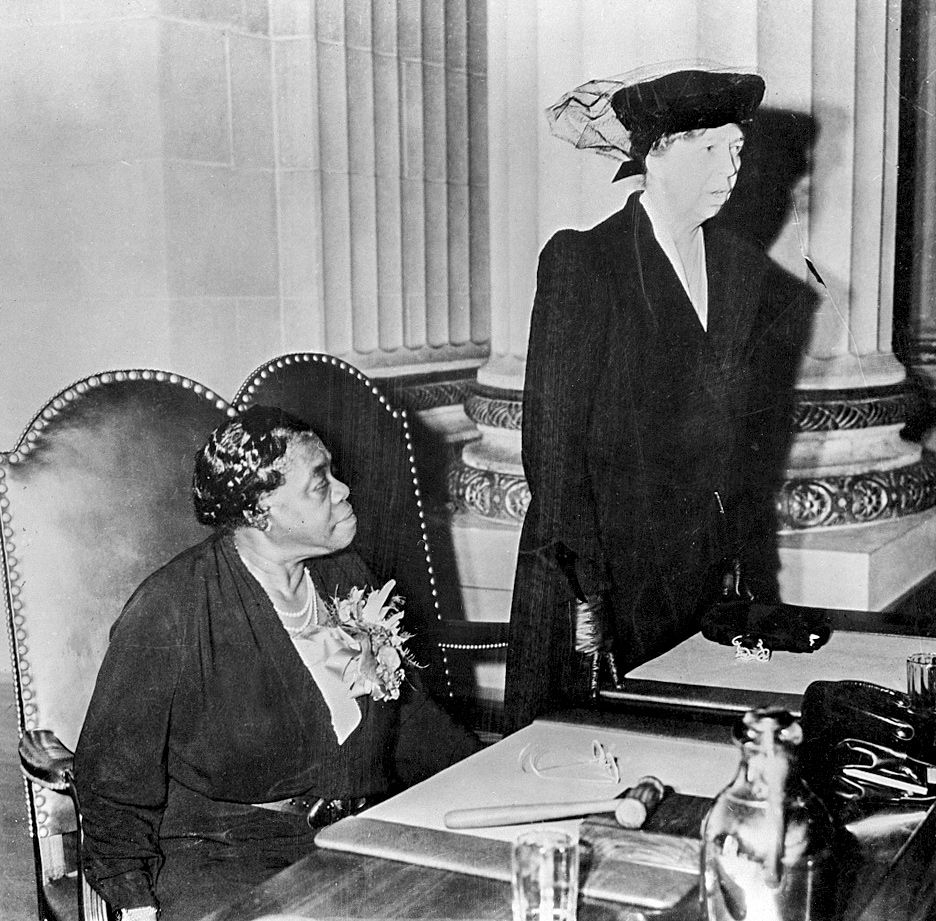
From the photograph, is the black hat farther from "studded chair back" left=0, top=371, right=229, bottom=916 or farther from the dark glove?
"studded chair back" left=0, top=371, right=229, bottom=916

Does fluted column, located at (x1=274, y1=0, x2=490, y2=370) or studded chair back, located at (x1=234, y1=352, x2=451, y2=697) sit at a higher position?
fluted column, located at (x1=274, y1=0, x2=490, y2=370)

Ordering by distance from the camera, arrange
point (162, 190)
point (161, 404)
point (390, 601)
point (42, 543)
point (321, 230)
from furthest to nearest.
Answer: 1. point (321, 230)
2. point (162, 190)
3. point (390, 601)
4. point (161, 404)
5. point (42, 543)

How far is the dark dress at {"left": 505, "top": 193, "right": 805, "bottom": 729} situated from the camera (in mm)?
2312

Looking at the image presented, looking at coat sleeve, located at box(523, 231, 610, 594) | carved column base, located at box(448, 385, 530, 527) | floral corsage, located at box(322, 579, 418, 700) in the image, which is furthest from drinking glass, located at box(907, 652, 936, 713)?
carved column base, located at box(448, 385, 530, 527)

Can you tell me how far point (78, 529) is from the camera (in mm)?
1595

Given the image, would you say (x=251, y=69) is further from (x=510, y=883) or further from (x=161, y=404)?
(x=510, y=883)

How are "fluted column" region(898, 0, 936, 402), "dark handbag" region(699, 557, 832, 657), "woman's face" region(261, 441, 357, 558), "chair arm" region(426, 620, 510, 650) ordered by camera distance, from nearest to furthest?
1. "woman's face" region(261, 441, 357, 558)
2. "dark handbag" region(699, 557, 832, 657)
3. "chair arm" region(426, 620, 510, 650)
4. "fluted column" region(898, 0, 936, 402)

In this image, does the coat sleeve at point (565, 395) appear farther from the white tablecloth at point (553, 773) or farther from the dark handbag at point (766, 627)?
the white tablecloth at point (553, 773)

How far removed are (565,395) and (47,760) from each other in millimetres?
1166

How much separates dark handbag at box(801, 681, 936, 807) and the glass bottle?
368 millimetres

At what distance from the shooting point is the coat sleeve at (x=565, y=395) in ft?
7.58

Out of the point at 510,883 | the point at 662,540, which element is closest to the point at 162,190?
the point at 662,540

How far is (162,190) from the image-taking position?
7.79ft

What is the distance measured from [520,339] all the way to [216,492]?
1219mm
